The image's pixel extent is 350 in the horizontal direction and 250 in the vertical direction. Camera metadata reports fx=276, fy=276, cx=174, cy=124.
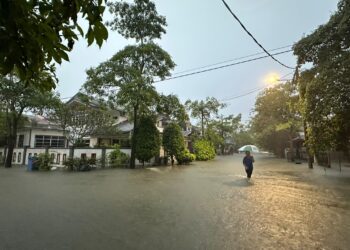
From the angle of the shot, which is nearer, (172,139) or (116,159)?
(116,159)

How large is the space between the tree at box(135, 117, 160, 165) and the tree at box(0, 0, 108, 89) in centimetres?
1867

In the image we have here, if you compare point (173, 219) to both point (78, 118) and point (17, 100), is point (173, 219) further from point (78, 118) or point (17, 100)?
point (17, 100)

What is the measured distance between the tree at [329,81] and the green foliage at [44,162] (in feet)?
53.1

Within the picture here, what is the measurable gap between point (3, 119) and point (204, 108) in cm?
2446

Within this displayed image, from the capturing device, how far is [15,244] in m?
4.36

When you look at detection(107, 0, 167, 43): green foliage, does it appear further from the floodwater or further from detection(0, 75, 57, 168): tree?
the floodwater

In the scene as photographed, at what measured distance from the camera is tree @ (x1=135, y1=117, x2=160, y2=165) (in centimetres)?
2062

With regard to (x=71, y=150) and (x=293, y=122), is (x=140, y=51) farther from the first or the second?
(x=293, y=122)

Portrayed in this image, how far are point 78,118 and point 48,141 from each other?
31.7ft

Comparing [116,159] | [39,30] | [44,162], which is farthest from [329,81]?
[44,162]

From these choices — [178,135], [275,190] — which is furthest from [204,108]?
[275,190]

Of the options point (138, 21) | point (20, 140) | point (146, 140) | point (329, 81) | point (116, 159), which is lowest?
point (116, 159)

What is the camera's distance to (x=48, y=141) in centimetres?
2909

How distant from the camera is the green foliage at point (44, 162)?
60.2 ft
